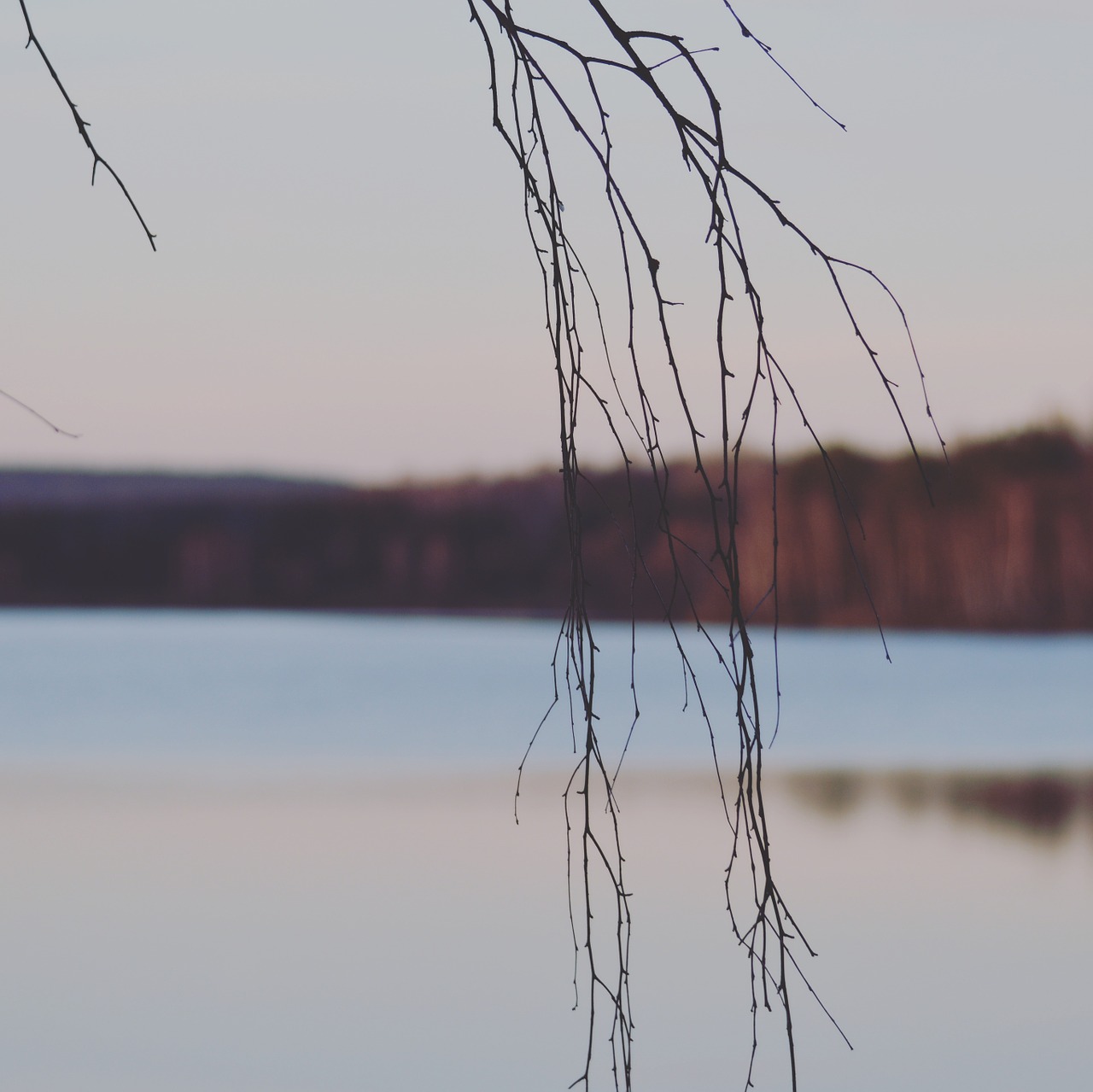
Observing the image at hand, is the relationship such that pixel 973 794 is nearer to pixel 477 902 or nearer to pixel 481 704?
pixel 477 902

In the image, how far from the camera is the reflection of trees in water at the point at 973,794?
6.88 m

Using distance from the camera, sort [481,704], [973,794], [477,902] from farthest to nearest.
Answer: [481,704] < [973,794] < [477,902]

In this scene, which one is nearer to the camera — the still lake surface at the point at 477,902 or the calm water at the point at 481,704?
the still lake surface at the point at 477,902

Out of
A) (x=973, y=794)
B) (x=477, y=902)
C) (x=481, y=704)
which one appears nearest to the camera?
(x=477, y=902)

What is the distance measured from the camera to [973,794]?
25.0 ft

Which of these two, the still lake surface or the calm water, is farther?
the calm water

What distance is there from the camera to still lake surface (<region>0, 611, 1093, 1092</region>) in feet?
11.8

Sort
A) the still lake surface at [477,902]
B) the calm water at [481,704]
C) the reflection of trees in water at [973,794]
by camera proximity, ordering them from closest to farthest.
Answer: the still lake surface at [477,902] < the reflection of trees in water at [973,794] < the calm water at [481,704]

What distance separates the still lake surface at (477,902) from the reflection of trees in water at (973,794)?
0.03 m

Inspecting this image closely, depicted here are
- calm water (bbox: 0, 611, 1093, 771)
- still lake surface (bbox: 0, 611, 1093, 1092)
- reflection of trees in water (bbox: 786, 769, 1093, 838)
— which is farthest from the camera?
calm water (bbox: 0, 611, 1093, 771)

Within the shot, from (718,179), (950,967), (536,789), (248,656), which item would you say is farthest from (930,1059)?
(248,656)

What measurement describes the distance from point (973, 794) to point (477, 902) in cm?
339

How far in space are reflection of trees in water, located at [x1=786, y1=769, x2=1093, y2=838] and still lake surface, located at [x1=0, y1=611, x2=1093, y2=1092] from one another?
3 centimetres

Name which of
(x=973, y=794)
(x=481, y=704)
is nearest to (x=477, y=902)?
(x=973, y=794)
